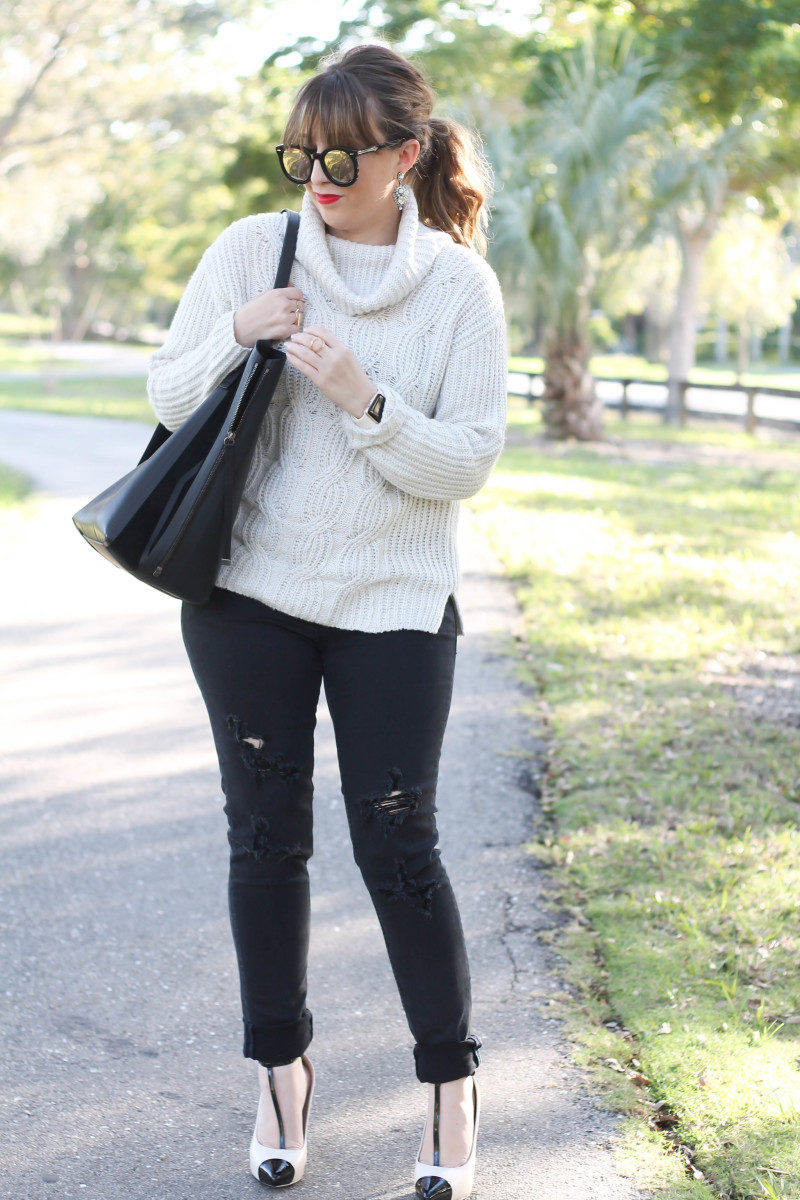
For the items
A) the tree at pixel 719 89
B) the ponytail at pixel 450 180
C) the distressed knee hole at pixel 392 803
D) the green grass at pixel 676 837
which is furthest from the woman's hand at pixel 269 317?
the tree at pixel 719 89

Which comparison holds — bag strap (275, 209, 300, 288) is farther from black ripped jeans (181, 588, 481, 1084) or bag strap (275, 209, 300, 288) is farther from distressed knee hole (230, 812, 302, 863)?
distressed knee hole (230, 812, 302, 863)

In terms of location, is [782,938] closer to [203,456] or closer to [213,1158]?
[213,1158]

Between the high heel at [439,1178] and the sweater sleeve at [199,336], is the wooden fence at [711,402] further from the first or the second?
the high heel at [439,1178]

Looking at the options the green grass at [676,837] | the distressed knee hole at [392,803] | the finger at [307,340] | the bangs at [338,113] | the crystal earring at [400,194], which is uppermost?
the bangs at [338,113]

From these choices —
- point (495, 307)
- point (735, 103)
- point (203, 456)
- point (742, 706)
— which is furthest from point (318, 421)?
point (735, 103)

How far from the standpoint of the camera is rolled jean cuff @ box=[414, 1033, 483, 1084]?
87.0 inches

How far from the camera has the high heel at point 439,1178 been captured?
7.22ft

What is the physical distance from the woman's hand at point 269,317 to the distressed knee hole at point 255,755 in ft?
2.14

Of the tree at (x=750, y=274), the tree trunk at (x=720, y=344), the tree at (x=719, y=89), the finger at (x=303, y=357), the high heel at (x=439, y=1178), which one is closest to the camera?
the finger at (x=303, y=357)

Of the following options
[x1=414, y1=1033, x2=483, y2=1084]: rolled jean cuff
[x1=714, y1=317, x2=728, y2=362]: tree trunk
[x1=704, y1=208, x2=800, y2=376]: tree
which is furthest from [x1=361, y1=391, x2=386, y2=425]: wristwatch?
[x1=714, y1=317, x2=728, y2=362]: tree trunk

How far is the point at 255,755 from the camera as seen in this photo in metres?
2.16

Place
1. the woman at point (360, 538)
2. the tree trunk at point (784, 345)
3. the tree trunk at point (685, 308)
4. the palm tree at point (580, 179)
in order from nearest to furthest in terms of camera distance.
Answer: the woman at point (360, 538), the palm tree at point (580, 179), the tree trunk at point (685, 308), the tree trunk at point (784, 345)

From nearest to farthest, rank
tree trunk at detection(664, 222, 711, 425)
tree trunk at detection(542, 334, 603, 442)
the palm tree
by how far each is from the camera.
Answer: the palm tree < tree trunk at detection(542, 334, 603, 442) < tree trunk at detection(664, 222, 711, 425)

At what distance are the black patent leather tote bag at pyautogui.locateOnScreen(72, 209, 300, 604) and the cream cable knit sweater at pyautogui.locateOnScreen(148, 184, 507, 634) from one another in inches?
2.7
